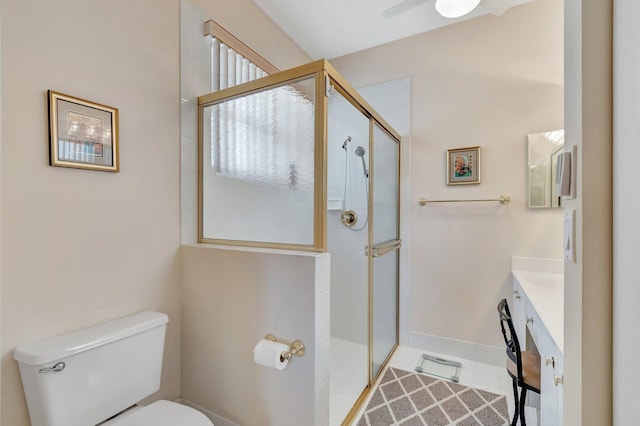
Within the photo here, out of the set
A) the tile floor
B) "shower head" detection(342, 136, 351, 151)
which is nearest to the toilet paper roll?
the tile floor

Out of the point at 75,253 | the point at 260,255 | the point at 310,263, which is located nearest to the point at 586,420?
the point at 310,263

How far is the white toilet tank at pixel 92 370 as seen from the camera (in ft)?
3.41

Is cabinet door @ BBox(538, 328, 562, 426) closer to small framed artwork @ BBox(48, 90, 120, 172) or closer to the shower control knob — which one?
the shower control knob

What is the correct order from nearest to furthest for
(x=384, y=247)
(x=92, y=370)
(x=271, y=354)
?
(x=92, y=370), (x=271, y=354), (x=384, y=247)

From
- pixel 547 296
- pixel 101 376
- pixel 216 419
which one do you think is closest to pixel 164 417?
pixel 101 376

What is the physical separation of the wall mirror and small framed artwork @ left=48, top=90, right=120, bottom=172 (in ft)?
8.69

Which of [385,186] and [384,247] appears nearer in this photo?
[384,247]

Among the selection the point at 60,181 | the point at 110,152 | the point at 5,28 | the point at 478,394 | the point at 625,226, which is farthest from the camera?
the point at 478,394

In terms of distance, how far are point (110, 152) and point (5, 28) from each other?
51 centimetres

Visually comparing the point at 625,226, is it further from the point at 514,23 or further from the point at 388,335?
the point at 514,23

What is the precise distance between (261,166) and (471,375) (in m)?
2.14

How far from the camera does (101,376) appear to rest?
1.17 m

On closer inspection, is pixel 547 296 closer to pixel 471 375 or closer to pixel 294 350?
pixel 471 375

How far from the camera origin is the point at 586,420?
23.9 inches
